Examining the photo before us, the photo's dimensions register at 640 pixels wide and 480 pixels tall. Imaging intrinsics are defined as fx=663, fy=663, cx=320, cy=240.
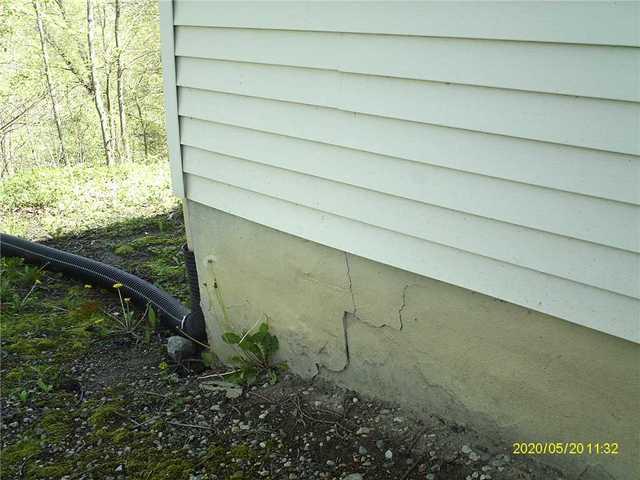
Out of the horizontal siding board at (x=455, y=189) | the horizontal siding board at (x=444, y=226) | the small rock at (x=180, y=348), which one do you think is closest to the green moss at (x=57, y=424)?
the small rock at (x=180, y=348)

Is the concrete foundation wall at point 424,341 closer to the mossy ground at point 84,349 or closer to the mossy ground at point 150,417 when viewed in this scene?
the mossy ground at point 150,417

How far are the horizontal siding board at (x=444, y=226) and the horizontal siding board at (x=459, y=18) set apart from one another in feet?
1.72

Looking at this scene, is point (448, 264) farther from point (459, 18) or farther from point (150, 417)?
point (150, 417)

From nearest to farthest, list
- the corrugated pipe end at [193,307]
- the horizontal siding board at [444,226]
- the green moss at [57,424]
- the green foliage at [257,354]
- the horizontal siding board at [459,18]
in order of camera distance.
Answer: the horizontal siding board at [459,18] < the horizontal siding board at [444,226] < the green moss at [57,424] < the green foliage at [257,354] < the corrugated pipe end at [193,307]

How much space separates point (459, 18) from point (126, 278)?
3161 millimetres

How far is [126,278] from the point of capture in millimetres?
4547

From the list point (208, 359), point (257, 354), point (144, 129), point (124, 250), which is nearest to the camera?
point (257, 354)

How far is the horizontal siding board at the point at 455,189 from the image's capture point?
6.56 ft

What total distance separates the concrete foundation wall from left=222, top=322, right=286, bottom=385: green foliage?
58mm

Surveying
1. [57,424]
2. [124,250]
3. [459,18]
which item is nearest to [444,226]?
[459,18]

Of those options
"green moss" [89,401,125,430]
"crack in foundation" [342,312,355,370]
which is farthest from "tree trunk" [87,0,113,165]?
"crack in foundation" [342,312,355,370]

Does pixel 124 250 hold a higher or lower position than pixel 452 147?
lower

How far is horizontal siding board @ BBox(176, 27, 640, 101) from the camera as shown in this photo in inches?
73.4

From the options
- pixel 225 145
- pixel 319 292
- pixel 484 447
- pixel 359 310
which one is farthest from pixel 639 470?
pixel 225 145
